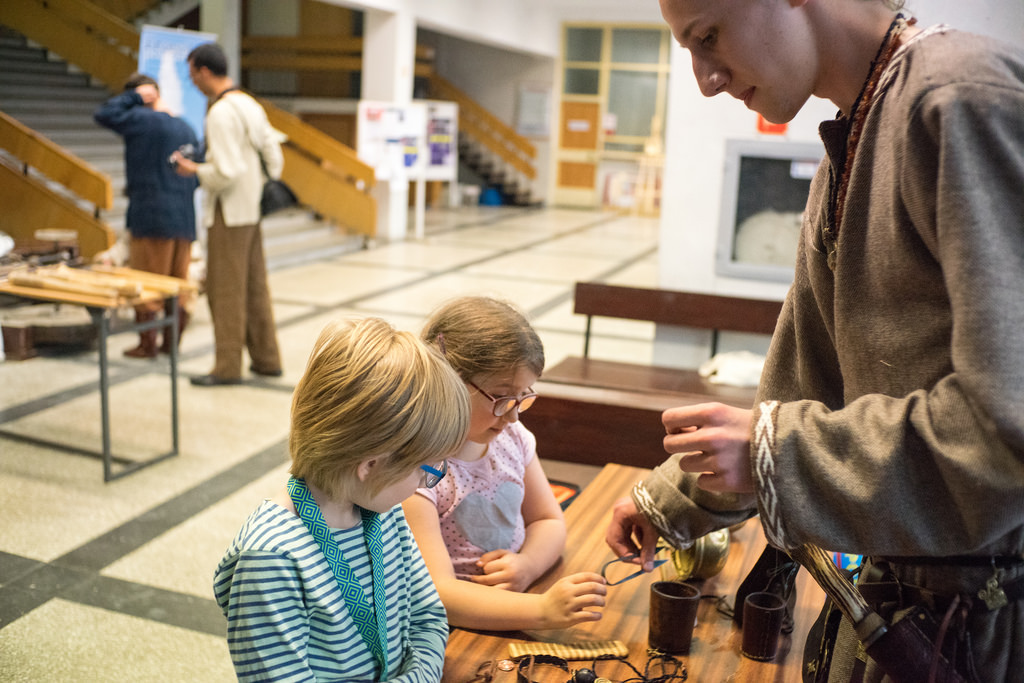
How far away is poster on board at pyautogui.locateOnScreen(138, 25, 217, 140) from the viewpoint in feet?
23.8

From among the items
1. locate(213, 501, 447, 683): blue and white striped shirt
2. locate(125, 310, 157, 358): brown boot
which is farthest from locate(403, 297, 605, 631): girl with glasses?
locate(125, 310, 157, 358): brown boot

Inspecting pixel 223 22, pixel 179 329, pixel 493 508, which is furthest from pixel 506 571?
pixel 223 22

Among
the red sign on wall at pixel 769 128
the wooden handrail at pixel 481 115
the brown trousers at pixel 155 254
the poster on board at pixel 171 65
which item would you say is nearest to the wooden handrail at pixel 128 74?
the poster on board at pixel 171 65

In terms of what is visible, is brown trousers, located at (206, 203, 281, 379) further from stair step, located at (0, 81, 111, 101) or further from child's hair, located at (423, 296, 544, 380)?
stair step, located at (0, 81, 111, 101)

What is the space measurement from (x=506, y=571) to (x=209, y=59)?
4.34 metres

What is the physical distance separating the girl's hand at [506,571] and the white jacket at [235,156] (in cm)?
396

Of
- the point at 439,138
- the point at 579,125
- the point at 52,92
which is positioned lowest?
the point at 439,138

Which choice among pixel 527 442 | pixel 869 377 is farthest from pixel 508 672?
pixel 869 377

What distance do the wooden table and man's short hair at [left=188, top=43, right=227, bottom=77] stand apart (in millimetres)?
4089

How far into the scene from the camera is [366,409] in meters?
1.27

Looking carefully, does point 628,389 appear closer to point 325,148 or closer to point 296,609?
point 296,609

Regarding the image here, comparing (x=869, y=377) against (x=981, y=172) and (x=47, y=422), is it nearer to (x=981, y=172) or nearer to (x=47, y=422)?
(x=981, y=172)

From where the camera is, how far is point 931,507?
944 millimetres

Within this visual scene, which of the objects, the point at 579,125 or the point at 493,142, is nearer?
the point at 493,142
